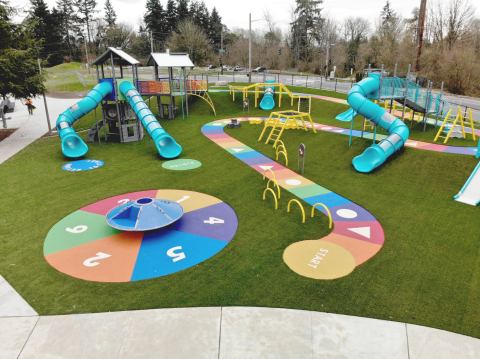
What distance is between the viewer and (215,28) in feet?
328

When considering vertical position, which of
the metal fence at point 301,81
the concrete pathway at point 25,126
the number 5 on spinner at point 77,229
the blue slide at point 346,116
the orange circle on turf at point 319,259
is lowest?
the orange circle on turf at point 319,259

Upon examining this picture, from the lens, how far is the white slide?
12.2 meters

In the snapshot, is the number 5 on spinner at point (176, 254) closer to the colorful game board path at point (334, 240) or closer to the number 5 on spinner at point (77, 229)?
the colorful game board path at point (334, 240)

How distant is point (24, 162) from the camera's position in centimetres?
1691

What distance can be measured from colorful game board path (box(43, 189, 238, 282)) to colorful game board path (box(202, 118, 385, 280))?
2.20 metres

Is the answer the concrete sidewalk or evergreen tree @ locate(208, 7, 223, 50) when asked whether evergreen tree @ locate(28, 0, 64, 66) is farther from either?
the concrete sidewalk

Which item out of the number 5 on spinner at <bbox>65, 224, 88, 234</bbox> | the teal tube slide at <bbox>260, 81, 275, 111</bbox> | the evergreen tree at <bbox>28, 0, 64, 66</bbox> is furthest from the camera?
the evergreen tree at <bbox>28, 0, 64, 66</bbox>

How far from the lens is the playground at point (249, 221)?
745 centimetres

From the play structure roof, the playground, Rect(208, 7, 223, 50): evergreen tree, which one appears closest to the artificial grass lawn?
the playground

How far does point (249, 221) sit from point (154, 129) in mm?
9268

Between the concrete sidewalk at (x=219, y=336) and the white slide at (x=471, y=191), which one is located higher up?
the white slide at (x=471, y=191)

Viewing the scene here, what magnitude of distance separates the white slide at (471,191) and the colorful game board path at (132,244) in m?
8.14

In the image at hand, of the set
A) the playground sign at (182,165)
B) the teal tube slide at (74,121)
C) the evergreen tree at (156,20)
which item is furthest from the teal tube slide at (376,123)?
the evergreen tree at (156,20)

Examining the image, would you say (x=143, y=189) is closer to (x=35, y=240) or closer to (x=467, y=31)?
(x=35, y=240)
